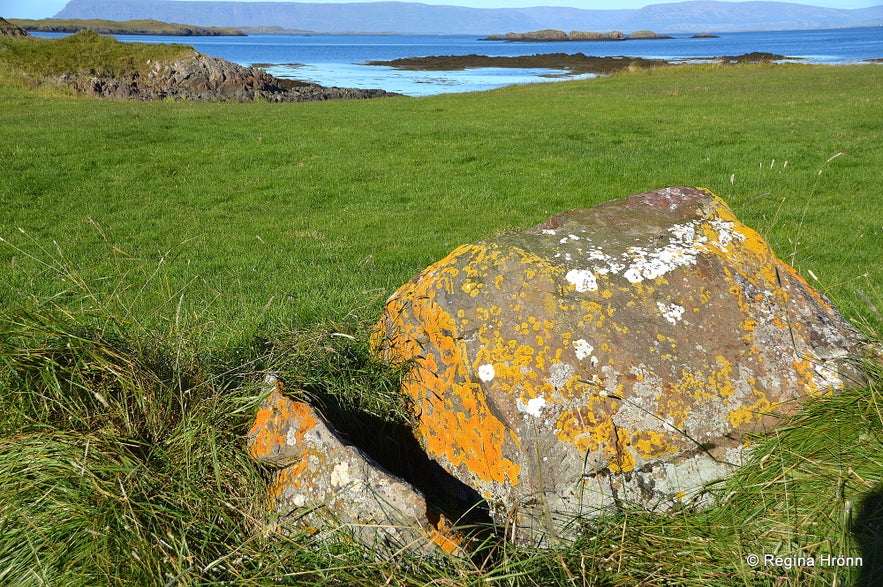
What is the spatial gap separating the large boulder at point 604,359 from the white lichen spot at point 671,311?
0.01 metres

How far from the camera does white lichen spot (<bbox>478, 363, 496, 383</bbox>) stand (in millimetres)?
3410

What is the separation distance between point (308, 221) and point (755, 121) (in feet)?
48.7

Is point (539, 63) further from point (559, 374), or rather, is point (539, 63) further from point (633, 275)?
point (559, 374)

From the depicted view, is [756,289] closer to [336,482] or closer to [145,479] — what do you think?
[336,482]

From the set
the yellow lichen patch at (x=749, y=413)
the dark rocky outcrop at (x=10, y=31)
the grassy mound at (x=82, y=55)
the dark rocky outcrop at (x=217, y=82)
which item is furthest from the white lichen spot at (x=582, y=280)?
the dark rocky outcrop at (x=10, y=31)

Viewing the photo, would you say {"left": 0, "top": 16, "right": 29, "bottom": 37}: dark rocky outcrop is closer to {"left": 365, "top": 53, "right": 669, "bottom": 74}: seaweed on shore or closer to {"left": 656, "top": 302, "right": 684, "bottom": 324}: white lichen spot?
{"left": 365, "top": 53, "right": 669, "bottom": 74}: seaweed on shore

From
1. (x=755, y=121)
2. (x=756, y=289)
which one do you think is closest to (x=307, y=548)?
(x=756, y=289)

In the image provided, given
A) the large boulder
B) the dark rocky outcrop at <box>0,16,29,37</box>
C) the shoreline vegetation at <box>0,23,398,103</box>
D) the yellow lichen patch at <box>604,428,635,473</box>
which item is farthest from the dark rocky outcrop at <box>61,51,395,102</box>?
the yellow lichen patch at <box>604,428,635,473</box>

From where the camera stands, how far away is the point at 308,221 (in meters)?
10.7

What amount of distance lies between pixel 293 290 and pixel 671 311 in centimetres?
439

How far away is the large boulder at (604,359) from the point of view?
317cm

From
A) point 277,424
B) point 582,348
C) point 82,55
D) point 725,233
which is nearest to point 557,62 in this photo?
point 82,55
